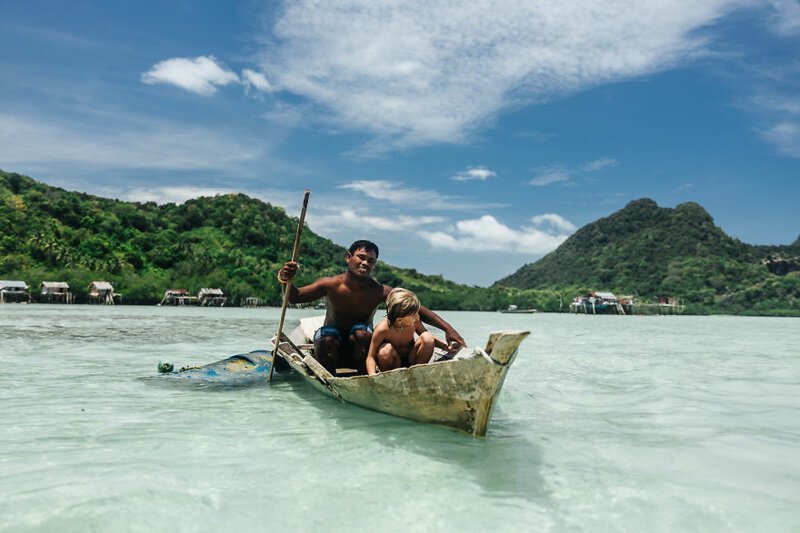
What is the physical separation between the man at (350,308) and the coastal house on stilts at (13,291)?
54.5 metres

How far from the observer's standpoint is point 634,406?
672 centimetres

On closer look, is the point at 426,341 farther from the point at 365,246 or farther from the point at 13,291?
the point at 13,291

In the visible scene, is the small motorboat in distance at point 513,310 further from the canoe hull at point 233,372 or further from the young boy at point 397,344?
the young boy at point 397,344

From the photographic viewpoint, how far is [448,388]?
402 cm

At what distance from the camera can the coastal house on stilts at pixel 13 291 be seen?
48750 millimetres

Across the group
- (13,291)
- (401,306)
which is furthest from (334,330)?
(13,291)

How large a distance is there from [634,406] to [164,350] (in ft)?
36.2

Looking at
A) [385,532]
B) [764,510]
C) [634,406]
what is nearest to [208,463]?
[385,532]

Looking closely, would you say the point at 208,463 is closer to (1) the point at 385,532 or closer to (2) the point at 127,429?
(2) the point at 127,429

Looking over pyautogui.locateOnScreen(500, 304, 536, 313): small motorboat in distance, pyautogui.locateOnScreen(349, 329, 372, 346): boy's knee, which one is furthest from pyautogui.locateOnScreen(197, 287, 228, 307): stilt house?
pyautogui.locateOnScreen(349, 329, 372, 346): boy's knee

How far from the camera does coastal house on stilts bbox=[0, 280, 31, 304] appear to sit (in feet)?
160

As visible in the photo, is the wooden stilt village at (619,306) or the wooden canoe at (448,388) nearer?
the wooden canoe at (448,388)

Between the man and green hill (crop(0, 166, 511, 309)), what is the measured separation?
186ft

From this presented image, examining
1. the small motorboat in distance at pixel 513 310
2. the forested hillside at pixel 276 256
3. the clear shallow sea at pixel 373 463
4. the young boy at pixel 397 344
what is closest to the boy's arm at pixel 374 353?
the young boy at pixel 397 344
